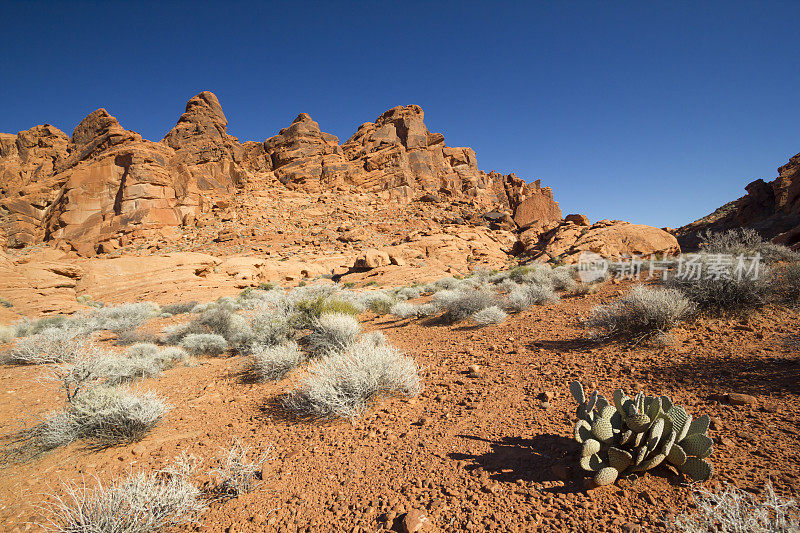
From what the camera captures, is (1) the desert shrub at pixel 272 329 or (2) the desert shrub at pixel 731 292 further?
(1) the desert shrub at pixel 272 329

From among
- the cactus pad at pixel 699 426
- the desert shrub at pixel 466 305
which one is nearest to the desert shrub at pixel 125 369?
the desert shrub at pixel 466 305

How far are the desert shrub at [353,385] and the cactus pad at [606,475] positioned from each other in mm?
2125

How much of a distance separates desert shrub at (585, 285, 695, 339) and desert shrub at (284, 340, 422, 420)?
2996 millimetres

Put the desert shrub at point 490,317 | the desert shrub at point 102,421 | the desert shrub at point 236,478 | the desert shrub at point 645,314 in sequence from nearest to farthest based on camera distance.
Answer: the desert shrub at point 236,478 → the desert shrub at point 102,421 → the desert shrub at point 645,314 → the desert shrub at point 490,317

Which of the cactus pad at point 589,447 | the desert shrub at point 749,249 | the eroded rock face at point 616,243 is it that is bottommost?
the cactus pad at point 589,447

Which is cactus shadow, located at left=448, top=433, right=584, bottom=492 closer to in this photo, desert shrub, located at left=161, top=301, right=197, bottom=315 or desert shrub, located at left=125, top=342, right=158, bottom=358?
desert shrub, located at left=125, top=342, right=158, bottom=358

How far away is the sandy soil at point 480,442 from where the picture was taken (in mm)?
1978

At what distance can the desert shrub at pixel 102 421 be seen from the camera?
11.3ft

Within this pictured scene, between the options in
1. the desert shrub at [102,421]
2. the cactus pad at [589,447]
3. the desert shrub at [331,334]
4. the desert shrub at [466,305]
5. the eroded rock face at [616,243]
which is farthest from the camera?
the eroded rock face at [616,243]

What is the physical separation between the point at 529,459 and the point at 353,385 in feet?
6.36

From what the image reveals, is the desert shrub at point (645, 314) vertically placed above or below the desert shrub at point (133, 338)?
above

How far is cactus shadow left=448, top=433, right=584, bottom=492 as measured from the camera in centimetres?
218

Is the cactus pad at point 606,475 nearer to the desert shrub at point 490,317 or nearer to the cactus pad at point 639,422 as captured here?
the cactus pad at point 639,422

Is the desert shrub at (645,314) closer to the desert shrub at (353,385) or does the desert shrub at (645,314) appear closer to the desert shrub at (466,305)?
the desert shrub at (466,305)
